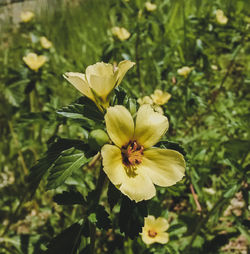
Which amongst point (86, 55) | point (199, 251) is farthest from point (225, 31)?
point (199, 251)

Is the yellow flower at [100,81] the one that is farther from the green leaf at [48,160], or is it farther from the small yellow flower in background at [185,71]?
the small yellow flower in background at [185,71]

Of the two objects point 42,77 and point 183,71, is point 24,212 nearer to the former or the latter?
point 42,77

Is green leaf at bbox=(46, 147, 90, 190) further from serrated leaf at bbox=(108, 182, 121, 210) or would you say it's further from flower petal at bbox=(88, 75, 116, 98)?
flower petal at bbox=(88, 75, 116, 98)

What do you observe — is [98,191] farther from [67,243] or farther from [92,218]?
[67,243]

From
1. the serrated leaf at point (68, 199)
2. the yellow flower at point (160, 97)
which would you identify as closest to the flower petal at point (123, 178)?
the serrated leaf at point (68, 199)

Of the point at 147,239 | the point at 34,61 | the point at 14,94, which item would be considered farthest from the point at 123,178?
the point at 14,94
